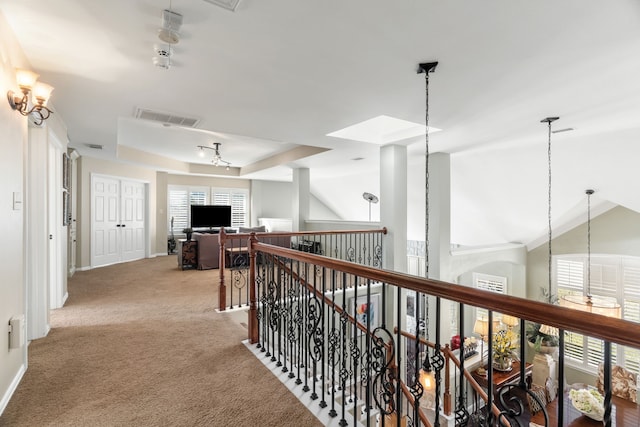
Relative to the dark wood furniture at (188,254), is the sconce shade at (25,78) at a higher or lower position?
higher

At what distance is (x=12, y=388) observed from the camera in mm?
2166

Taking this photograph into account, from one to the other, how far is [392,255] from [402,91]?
2.82m

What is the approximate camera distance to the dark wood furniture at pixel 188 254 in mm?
6660

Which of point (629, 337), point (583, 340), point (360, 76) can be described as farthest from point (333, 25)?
point (583, 340)

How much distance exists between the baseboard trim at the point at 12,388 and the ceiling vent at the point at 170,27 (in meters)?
2.54

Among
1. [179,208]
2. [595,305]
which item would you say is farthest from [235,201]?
[595,305]

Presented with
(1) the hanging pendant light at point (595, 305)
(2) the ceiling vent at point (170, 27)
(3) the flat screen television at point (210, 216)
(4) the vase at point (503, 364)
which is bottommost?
(4) the vase at point (503, 364)

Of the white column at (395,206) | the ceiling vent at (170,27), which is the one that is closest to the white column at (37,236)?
the ceiling vent at (170,27)

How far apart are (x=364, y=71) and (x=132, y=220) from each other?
7.49 meters

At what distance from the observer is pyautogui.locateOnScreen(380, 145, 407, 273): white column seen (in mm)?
5062

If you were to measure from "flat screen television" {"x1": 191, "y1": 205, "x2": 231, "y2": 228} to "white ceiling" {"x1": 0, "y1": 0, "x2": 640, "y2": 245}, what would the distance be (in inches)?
127

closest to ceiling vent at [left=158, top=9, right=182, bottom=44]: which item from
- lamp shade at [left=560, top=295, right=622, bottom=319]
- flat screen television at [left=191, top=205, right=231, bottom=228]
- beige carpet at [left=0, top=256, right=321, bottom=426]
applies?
beige carpet at [left=0, top=256, right=321, bottom=426]

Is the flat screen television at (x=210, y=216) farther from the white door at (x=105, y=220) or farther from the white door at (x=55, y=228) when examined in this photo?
the white door at (x=55, y=228)

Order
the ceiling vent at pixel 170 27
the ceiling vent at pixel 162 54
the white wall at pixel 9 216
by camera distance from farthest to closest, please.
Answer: the ceiling vent at pixel 162 54 → the white wall at pixel 9 216 → the ceiling vent at pixel 170 27
